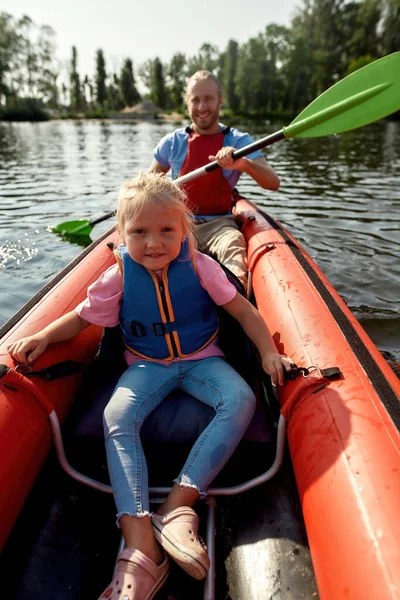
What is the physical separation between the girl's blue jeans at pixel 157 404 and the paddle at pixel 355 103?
1.78 metres

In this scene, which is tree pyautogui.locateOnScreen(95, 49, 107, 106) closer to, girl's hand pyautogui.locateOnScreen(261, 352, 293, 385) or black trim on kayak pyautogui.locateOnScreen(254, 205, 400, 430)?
black trim on kayak pyautogui.locateOnScreen(254, 205, 400, 430)

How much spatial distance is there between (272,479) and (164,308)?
2.36 ft

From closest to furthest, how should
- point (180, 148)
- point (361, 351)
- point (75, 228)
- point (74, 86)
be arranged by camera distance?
point (361, 351) → point (180, 148) → point (75, 228) → point (74, 86)

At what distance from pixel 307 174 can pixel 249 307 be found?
26.6 feet

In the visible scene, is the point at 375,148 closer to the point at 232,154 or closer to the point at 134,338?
the point at 232,154

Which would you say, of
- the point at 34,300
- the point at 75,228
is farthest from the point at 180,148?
the point at 75,228

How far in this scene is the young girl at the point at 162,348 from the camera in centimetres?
131

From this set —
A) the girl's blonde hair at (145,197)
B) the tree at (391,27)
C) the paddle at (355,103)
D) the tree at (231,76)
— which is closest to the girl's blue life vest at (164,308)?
the girl's blonde hair at (145,197)

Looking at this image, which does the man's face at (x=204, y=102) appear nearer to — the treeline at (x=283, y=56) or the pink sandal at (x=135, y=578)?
the pink sandal at (x=135, y=578)

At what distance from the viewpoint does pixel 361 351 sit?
5.22 feet

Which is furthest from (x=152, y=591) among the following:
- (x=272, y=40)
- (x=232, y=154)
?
(x=272, y=40)

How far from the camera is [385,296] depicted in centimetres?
362

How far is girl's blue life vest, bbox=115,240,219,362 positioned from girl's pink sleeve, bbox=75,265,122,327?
0.12 ft

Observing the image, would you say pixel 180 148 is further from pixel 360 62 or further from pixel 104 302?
pixel 360 62
